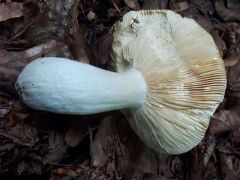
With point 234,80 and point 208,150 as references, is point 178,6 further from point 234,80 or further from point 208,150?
Answer: point 208,150

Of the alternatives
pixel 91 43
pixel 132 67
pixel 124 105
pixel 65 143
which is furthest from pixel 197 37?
pixel 65 143

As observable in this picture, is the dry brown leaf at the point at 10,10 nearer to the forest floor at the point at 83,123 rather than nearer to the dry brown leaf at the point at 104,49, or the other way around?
the forest floor at the point at 83,123

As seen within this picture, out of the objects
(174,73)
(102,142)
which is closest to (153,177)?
(102,142)

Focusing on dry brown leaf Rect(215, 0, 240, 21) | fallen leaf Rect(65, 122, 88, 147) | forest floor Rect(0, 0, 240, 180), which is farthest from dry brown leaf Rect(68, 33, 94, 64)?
dry brown leaf Rect(215, 0, 240, 21)

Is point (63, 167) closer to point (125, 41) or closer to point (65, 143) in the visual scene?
point (65, 143)

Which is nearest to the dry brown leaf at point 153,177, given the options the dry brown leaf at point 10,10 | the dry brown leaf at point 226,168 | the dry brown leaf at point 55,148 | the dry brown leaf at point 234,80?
the dry brown leaf at point 226,168
